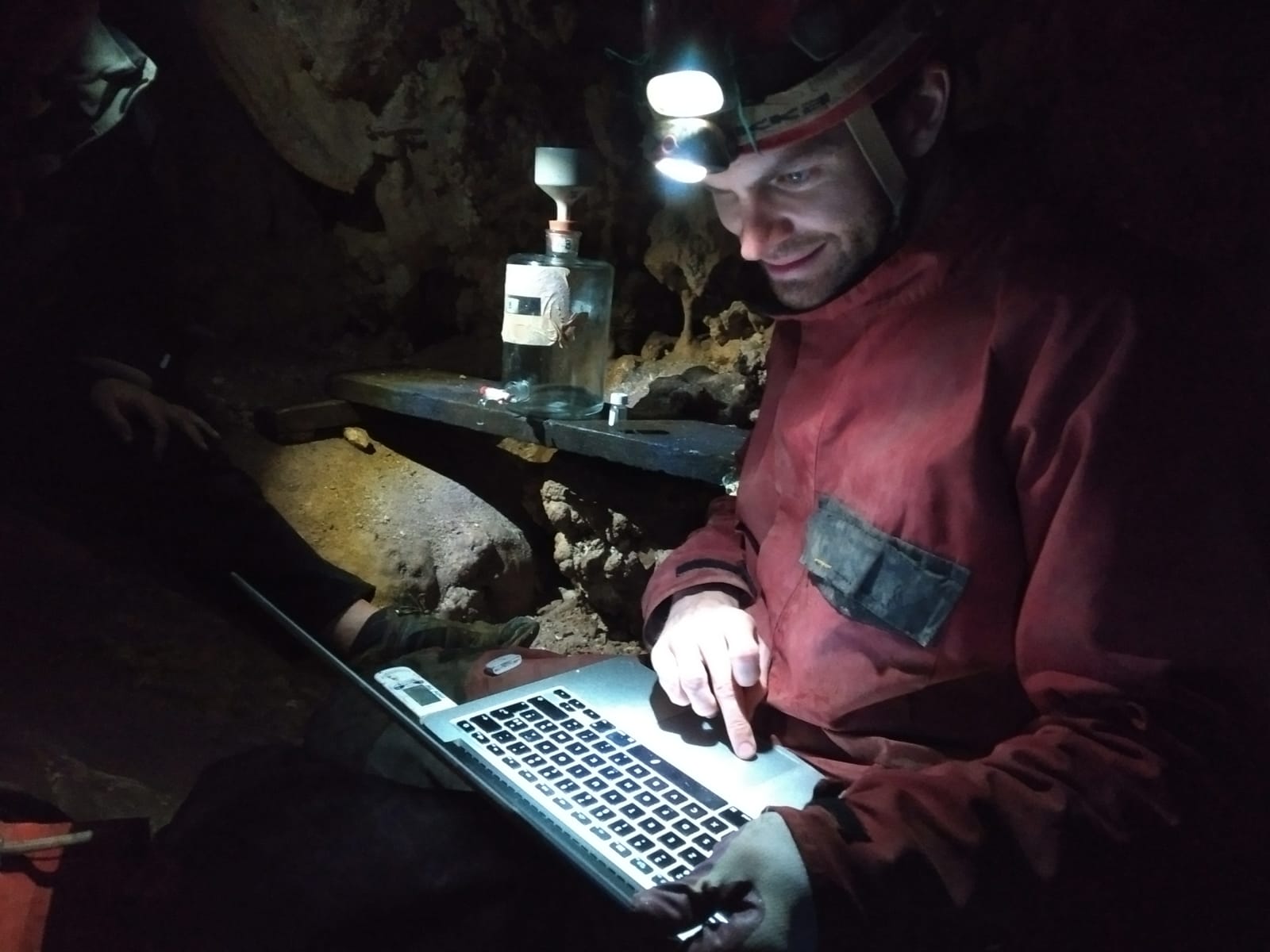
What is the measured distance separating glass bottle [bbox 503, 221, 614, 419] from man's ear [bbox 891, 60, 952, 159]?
2.50 ft

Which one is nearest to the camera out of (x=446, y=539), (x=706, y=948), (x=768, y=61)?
(x=706, y=948)

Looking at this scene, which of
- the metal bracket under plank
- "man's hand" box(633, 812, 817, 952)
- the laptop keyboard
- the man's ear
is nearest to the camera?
"man's hand" box(633, 812, 817, 952)

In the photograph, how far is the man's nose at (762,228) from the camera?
0.82 m

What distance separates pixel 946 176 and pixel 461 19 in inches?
47.4

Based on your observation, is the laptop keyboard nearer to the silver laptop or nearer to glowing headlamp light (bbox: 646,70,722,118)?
the silver laptop

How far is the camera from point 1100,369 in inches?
25.5

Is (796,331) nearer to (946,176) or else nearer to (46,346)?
(946,176)

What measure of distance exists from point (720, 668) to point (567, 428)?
28.7 inches

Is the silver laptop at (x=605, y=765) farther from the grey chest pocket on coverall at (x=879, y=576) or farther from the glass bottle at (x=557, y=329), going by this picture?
the glass bottle at (x=557, y=329)

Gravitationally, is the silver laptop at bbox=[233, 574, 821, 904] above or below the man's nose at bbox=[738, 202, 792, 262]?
below

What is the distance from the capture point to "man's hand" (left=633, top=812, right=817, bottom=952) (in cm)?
56

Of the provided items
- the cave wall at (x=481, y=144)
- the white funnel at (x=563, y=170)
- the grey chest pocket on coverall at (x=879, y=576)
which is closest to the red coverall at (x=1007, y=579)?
the grey chest pocket on coverall at (x=879, y=576)

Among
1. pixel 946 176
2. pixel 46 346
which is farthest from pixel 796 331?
pixel 46 346

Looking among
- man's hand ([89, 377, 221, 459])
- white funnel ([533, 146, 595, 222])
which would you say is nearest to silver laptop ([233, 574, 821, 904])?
man's hand ([89, 377, 221, 459])
